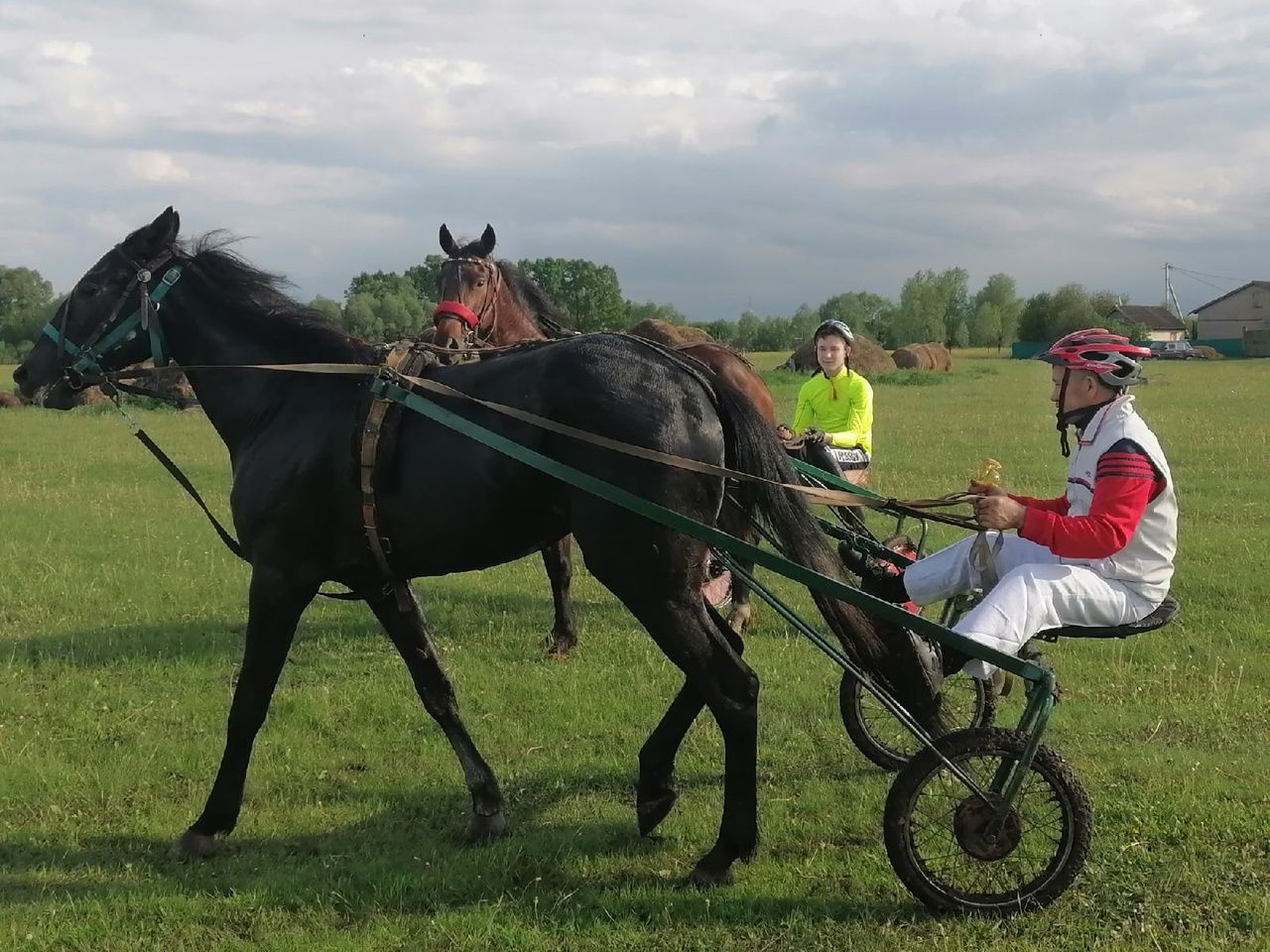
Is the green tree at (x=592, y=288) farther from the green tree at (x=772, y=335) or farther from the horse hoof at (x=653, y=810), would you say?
the green tree at (x=772, y=335)

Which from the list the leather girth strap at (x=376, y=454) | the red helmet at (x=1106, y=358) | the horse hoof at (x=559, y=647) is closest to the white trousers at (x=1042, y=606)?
the red helmet at (x=1106, y=358)

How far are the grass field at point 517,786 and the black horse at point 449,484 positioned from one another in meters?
0.31

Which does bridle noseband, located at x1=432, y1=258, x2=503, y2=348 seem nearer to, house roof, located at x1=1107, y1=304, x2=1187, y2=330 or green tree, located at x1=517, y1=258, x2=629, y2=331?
green tree, located at x1=517, y1=258, x2=629, y2=331

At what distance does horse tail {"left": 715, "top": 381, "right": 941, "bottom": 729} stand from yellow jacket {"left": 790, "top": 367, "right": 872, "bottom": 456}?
3.47 metres

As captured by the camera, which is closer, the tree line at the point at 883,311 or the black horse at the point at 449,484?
the black horse at the point at 449,484

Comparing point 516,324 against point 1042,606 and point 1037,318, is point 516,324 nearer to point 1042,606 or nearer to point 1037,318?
point 1042,606

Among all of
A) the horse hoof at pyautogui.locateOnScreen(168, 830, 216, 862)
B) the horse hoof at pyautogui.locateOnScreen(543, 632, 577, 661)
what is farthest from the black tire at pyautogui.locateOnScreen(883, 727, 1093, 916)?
the horse hoof at pyautogui.locateOnScreen(543, 632, 577, 661)

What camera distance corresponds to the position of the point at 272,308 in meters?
5.13

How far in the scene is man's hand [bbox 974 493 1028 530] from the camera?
3.99m

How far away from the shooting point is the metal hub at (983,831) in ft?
13.3

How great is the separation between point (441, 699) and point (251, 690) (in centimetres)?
84

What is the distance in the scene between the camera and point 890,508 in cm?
448

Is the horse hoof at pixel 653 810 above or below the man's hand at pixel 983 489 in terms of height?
below

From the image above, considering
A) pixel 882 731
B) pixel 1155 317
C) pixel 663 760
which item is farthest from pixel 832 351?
pixel 1155 317
